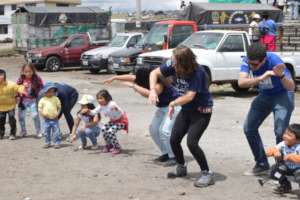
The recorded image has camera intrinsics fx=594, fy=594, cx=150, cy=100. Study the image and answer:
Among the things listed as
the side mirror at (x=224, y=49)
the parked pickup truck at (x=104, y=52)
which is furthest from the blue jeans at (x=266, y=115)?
the parked pickup truck at (x=104, y=52)

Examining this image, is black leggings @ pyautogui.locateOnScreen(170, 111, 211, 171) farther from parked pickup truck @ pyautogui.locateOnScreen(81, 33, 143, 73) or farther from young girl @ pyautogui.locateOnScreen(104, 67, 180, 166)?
parked pickup truck @ pyautogui.locateOnScreen(81, 33, 143, 73)

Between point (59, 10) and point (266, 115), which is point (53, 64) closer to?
point (59, 10)

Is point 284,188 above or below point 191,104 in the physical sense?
below

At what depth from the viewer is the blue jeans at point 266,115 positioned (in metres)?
6.73

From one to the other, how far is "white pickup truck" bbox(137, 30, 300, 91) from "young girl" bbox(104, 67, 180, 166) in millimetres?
8279

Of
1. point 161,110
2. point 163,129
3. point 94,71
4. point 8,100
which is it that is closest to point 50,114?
point 8,100

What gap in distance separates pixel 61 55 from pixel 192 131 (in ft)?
69.9

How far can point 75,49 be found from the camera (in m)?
27.6

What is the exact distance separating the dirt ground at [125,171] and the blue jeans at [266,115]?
0.39m

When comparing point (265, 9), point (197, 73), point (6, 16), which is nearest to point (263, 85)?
point (197, 73)

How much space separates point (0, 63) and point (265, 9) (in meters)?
16.0

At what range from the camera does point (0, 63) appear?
112 ft

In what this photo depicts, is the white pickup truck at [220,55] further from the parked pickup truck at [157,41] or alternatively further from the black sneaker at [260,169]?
the black sneaker at [260,169]

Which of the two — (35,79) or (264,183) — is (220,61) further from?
(264,183)
